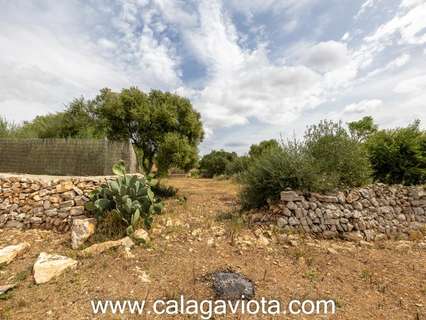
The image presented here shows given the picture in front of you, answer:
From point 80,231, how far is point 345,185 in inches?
264

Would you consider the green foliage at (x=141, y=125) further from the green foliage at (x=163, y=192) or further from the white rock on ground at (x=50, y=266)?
the white rock on ground at (x=50, y=266)

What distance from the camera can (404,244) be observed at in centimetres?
516

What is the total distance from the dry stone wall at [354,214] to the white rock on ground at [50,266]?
4.38 meters

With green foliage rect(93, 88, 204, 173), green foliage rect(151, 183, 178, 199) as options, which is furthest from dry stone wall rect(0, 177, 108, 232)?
green foliage rect(151, 183, 178, 199)

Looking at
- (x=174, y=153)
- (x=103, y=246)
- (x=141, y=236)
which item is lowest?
(x=103, y=246)

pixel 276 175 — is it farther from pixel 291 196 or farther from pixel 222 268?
pixel 222 268

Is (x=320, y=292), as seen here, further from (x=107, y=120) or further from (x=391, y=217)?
(x=107, y=120)

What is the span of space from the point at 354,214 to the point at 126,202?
546 cm

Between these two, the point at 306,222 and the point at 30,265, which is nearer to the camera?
the point at 30,265

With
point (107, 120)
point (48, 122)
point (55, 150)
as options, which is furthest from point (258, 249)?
point (48, 122)

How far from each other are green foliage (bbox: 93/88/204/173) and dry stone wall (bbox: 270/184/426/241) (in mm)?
6011

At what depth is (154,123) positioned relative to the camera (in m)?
10.6

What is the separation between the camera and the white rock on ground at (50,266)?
3.51 m

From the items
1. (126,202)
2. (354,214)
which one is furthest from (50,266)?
(354,214)
